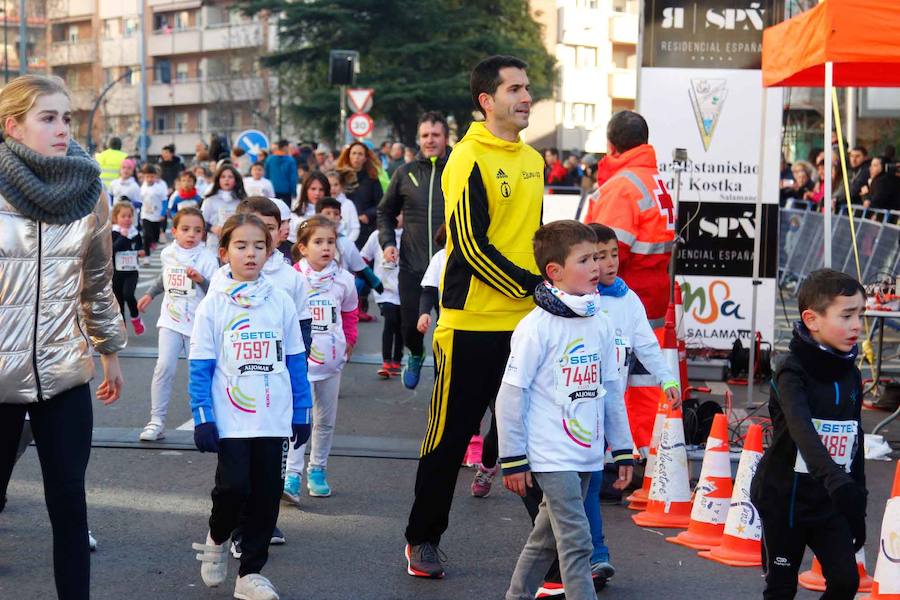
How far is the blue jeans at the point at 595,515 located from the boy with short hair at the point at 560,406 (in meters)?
0.12

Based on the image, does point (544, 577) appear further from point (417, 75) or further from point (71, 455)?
point (417, 75)

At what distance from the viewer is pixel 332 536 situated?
265 inches

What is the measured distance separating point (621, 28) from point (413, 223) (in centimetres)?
7005

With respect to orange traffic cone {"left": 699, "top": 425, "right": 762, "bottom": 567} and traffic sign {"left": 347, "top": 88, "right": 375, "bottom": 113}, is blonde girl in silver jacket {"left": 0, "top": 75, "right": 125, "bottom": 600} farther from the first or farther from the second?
traffic sign {"left": 347, "top": 88, "right": 375, "bottom": 113}

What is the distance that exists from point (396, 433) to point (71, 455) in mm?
4873

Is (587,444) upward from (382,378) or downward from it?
upward

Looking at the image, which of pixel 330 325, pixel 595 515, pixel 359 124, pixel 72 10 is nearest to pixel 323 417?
pixel 330 325

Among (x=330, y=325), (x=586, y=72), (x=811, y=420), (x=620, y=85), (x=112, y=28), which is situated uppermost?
(x=112, y=28)

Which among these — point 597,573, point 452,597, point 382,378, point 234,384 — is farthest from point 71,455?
point 382,378

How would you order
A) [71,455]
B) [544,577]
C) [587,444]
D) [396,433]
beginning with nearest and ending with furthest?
[71,455]
[587,444]
[544,577]
[396,433]

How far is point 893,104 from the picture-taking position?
21312 millimetres

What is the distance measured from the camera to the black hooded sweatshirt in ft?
15.7

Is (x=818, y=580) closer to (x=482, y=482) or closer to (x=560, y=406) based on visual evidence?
(x=560, y=406)

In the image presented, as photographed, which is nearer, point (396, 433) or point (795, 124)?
point (396, 433)
